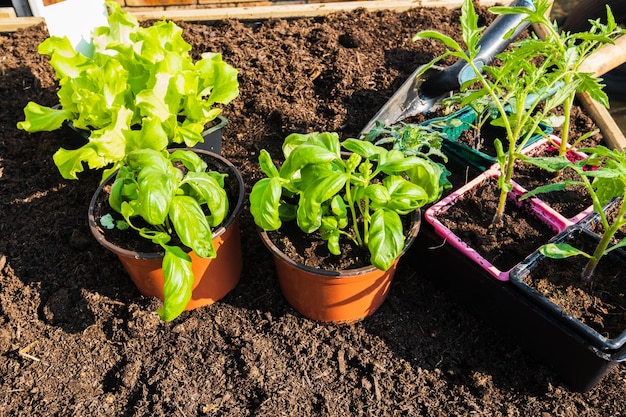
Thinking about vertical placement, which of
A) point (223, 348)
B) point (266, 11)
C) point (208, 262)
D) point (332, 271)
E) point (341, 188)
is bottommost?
point (223, 348)

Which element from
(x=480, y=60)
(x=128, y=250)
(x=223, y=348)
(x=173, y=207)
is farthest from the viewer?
(x=480, y=60)

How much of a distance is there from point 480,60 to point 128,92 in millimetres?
1408

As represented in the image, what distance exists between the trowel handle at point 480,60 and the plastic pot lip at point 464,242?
21.7 inches

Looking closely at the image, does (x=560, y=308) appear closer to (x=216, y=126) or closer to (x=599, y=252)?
(x=599, y=252)

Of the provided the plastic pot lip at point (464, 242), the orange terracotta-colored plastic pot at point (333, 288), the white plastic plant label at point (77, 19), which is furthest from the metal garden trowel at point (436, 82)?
the white plastic plant label at point (77, 19)

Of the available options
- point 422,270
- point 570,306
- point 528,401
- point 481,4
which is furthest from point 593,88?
point 481,4

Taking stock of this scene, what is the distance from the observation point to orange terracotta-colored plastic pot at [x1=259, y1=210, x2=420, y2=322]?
5.22 feet

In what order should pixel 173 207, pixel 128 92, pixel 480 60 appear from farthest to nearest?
pixel 480 60, pixel 128 92, pixel 173 207

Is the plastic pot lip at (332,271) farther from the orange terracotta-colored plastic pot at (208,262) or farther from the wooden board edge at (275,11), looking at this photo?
the wooden board edge at (275,11)

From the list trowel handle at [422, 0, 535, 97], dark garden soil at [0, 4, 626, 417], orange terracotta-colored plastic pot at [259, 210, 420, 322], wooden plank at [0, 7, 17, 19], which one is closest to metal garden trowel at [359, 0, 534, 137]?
trowel handle at [422, 0, 535, 97]

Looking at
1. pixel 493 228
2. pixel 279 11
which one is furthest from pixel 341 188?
pixel 279 11

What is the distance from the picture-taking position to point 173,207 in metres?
1.51

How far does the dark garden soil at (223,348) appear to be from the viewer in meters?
1.65

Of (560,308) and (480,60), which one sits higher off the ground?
(480,60)
